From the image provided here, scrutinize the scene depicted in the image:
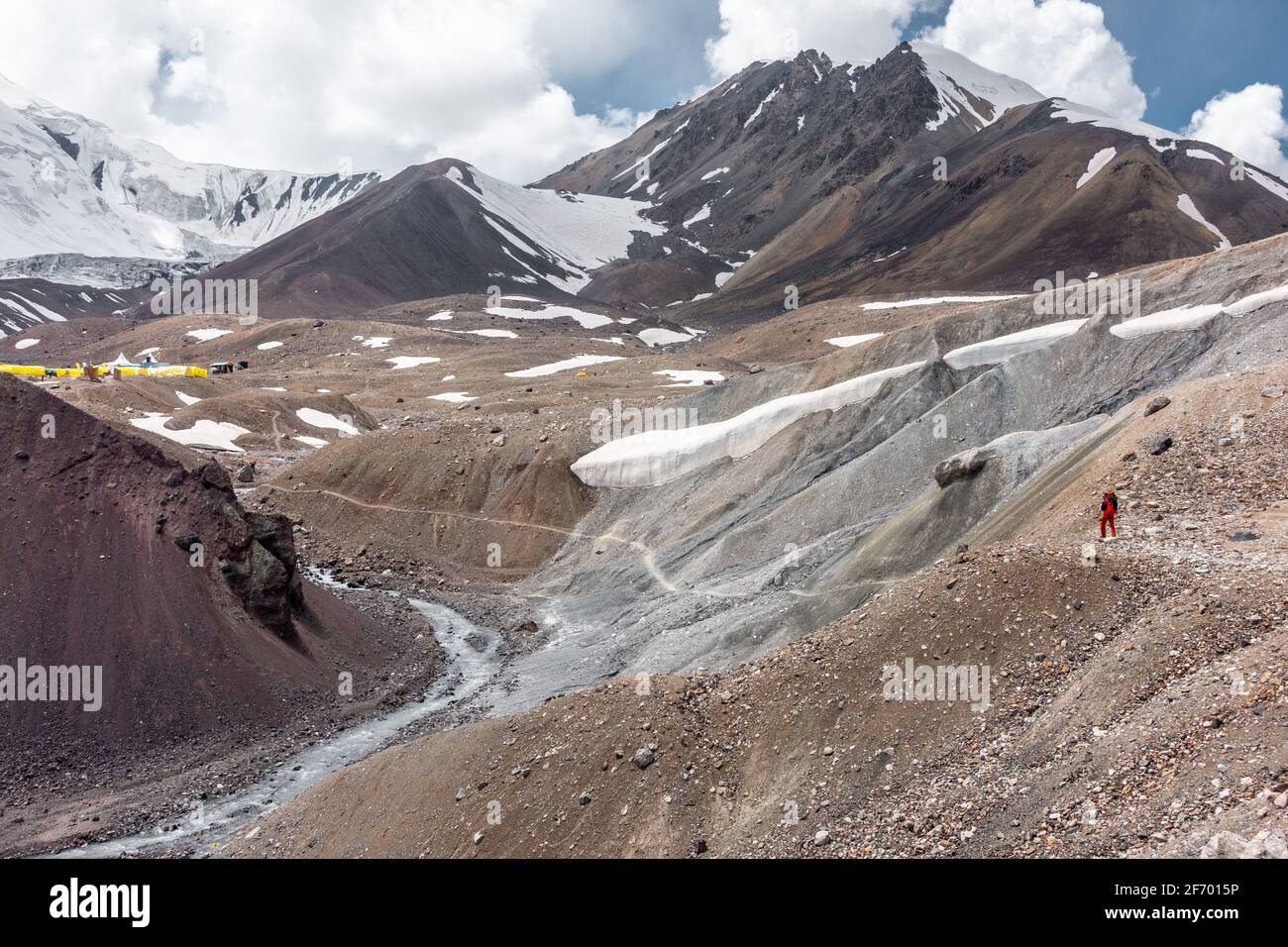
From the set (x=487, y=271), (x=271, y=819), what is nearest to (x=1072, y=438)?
(x=271, y=819)

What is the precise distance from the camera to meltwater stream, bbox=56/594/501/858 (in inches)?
667

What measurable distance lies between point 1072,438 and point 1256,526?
8075mm

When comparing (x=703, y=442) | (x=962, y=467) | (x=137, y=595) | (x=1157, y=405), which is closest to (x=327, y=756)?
(x=137, y=595)

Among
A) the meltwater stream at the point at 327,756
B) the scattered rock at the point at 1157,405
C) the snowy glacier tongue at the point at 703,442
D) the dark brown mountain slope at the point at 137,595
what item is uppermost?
the snowy glacier tongue at the point at 703,442

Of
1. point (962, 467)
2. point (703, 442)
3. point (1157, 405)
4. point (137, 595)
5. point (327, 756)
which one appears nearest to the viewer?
point (1157, 405)

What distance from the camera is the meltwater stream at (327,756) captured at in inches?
667

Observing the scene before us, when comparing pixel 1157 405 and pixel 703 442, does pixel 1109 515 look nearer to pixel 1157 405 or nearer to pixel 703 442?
pixel 1157 405

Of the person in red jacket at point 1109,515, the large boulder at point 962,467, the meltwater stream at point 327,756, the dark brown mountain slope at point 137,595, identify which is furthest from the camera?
the large boulder at point 962,467

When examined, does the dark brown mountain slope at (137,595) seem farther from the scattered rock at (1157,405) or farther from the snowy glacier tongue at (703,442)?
the scattered rock at (1157,405)

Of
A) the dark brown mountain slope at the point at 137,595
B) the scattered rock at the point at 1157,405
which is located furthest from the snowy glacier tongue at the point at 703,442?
the dark brown mountain slope at the point at 137,595

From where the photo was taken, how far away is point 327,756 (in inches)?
832

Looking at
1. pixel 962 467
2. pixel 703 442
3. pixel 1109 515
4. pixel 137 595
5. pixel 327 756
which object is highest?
pixel 703 442

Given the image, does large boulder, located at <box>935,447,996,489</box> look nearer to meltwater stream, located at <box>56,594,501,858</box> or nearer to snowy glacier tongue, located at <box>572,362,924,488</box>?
meltwater stream, located at <box>56,594,501,858</box>
